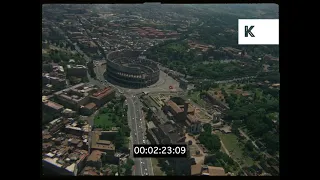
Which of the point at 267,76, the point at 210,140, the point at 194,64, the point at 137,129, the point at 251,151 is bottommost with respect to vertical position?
the point at 251,151

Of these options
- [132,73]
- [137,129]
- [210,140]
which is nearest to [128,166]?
[137,129]

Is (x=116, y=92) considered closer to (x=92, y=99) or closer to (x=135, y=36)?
(x=92, y=99)

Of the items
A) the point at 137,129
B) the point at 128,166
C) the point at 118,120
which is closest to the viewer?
the point at 128,166

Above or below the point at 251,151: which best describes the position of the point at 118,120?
above

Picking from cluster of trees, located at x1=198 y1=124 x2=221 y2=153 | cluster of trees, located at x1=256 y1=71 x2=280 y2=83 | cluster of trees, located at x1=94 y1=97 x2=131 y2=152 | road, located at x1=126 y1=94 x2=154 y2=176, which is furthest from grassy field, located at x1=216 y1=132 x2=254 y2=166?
cluster of trees, located at x1=256 y1=71 x2=280 y2=83

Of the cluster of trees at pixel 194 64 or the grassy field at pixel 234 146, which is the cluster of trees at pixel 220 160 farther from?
the cluster of trees at pixel 194 64

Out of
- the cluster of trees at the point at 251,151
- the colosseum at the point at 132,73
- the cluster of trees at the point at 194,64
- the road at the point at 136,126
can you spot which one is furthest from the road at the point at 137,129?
the cluster of trees at the point at 194,64

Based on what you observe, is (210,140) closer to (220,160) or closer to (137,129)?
(220,160)
